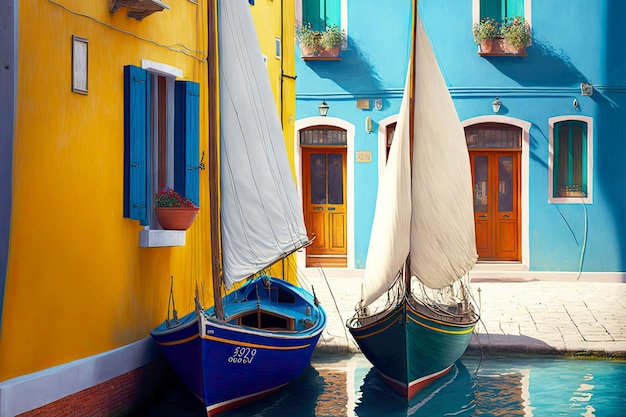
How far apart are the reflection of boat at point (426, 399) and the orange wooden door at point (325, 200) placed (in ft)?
24.5

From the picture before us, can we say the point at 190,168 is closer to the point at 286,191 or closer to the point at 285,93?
the point at 286,191

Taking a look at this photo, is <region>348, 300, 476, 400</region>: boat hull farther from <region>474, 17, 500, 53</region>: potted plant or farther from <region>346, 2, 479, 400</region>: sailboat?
<region>474, 17, 500, 53</region>: potted plant

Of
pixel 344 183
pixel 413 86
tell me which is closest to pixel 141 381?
pixel 413 86

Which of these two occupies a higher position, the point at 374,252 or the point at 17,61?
the point at 17,61

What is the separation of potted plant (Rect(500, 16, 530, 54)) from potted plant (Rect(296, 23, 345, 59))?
3.06 m

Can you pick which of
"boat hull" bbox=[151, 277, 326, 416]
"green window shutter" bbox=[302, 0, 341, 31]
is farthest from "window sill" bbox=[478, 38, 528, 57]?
"boat hull" bbox=[151, 277, 326, 416]

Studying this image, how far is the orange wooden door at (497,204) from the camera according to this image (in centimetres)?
1719

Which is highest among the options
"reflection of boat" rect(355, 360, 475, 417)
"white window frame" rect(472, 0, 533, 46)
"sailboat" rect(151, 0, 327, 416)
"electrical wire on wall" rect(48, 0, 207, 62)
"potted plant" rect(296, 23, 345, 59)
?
"white window frame" rect(472, 0, 533, 46)

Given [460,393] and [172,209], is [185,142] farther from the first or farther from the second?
[460,393]

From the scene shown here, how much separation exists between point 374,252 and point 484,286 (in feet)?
21.1

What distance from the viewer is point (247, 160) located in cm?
869

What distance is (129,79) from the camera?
329 inches

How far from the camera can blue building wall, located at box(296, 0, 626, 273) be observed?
16781 mm

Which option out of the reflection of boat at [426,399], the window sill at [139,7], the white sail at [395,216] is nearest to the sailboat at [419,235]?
the white sail at [395,216]
